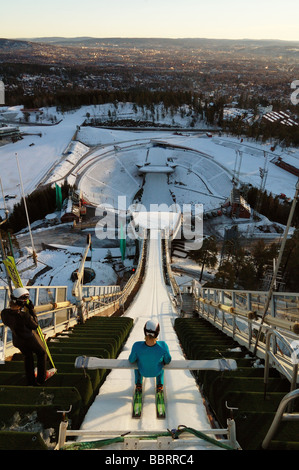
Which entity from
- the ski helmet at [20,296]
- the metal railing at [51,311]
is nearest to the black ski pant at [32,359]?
the ski helmet at [20,296]

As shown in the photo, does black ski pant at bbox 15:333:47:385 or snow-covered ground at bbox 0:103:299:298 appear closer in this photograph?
black ski pant at bbox 15:333:47:385

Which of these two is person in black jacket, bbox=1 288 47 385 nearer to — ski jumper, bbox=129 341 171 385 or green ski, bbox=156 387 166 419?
ski jumper, bbox=129 341 171 385

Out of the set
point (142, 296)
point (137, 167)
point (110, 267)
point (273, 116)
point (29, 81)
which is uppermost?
point (29, 81)

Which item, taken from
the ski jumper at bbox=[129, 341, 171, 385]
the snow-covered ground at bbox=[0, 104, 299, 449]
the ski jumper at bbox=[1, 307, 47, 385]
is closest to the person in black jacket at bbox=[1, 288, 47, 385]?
the ski jumper at bbox=[1, 307, 47, 385]

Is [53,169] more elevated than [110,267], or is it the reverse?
[53,169]

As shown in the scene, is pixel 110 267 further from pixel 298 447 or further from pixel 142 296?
pixel 298 447

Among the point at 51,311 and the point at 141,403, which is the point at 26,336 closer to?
the point at 141,403
